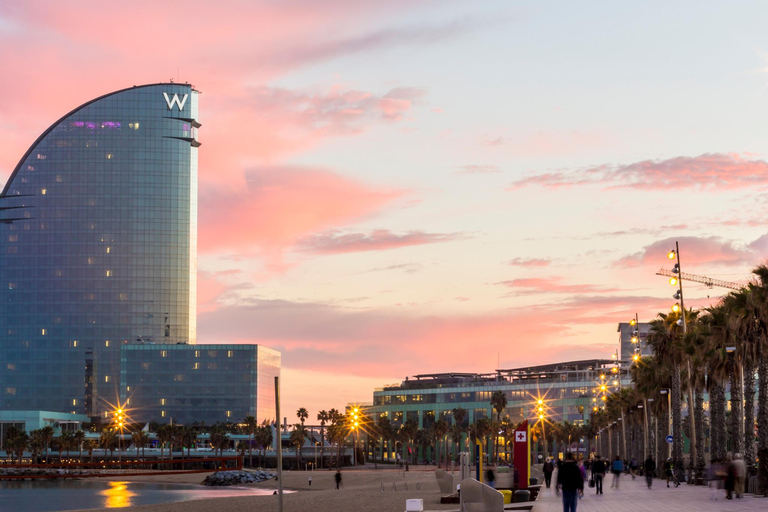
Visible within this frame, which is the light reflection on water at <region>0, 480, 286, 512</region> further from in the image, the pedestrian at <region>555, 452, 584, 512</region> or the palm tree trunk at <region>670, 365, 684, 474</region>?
the pedestrian at <region>555, 452, 584, 512</region>

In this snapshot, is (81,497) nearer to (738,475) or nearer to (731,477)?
(731,477)

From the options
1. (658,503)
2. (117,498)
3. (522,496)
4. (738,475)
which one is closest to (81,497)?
(117,498)

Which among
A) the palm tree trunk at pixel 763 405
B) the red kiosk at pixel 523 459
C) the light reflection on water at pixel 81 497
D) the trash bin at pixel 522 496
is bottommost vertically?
the light reflection on water at pixel 81 497

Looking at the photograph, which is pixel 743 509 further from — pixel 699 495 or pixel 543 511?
pixel 699 495

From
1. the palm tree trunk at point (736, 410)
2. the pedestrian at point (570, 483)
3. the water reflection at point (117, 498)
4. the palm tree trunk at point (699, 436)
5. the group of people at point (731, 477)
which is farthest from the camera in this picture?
the water reflection at point (117, 498)

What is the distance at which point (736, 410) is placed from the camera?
5150 cm

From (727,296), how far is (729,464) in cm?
1367

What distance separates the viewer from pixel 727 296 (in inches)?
2051

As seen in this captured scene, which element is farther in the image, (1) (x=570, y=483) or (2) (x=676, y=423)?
(2) (x=676, y=423)

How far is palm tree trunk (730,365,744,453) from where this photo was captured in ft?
171

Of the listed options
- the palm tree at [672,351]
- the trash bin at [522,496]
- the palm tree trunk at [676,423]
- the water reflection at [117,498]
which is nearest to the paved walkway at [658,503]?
the trash bin at [522,496]

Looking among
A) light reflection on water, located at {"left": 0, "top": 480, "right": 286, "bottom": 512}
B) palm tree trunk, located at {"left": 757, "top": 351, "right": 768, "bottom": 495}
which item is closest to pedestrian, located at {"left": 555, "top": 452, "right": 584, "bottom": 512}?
palm tree trunk, located at {"left": 757, "top": 351, "right": 768, "bottom": 495}

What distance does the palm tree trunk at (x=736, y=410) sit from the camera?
52.1 m

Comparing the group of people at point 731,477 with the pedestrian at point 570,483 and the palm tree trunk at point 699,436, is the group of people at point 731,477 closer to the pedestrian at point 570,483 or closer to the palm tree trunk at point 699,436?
the pedestrian at point 570,483
